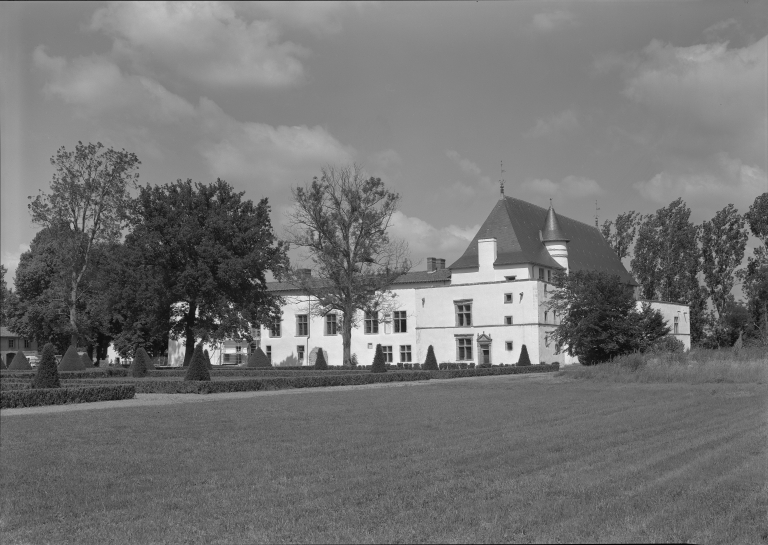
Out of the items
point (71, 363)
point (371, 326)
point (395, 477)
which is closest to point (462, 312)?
point (371, 326)

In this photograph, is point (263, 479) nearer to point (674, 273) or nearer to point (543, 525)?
point (543, 525)

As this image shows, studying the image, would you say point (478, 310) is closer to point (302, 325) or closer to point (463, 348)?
point (463, 348)

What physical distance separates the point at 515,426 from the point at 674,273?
51.8 metres

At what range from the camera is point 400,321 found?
56.8 metres

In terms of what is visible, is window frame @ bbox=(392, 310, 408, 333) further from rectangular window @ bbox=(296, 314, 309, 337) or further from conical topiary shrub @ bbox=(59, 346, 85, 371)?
conical topiary shrub @ bbox=(59, 346, 85, 371)

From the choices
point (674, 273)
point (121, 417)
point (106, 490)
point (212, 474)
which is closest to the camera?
point (106, 490)

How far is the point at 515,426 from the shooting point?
1310 centimetres

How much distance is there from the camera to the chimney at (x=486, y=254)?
176 ft

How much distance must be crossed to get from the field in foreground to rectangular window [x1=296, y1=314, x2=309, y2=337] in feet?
146

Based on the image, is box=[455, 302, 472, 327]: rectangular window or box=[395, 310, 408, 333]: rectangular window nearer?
box=[455, 302, 472, 327]: rectangular window

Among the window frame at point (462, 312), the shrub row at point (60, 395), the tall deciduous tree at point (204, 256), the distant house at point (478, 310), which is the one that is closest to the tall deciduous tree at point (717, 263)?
the distant house at point (478, 310)

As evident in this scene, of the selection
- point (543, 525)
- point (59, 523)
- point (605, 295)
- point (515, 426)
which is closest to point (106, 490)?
point (59, 523)

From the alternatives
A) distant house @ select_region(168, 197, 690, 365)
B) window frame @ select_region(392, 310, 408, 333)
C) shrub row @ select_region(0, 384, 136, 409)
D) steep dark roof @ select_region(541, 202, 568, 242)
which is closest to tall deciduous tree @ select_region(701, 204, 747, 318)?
distant house @ select_region(168, 197, 690, 365)

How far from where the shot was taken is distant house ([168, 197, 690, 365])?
166ft
